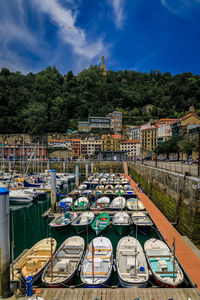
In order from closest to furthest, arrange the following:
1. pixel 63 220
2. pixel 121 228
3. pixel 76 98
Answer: pixel 121 228 → pixel 63 220 → pixel 76 98

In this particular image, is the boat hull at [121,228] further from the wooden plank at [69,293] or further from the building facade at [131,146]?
the building facade at [131,146]

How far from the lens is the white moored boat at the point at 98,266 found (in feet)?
28.9

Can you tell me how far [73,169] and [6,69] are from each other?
260 ft

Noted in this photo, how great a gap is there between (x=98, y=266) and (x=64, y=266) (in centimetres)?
185

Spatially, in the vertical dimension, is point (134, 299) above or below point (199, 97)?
below

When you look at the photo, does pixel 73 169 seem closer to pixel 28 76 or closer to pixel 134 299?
pixel 134 299

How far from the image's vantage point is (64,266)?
9.66 metres

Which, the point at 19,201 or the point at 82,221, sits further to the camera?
the point at 19,201

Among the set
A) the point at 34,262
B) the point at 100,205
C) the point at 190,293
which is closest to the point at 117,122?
the point at 100,205

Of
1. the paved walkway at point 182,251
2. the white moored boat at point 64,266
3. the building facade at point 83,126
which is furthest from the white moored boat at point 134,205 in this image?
the building facade at point 83,126

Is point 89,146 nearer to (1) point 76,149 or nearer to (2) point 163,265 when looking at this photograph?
(1) point 76,149

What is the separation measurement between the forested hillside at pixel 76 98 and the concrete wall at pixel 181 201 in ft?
239

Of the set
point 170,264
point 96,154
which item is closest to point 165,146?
point 96,154

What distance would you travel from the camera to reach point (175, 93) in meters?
109
